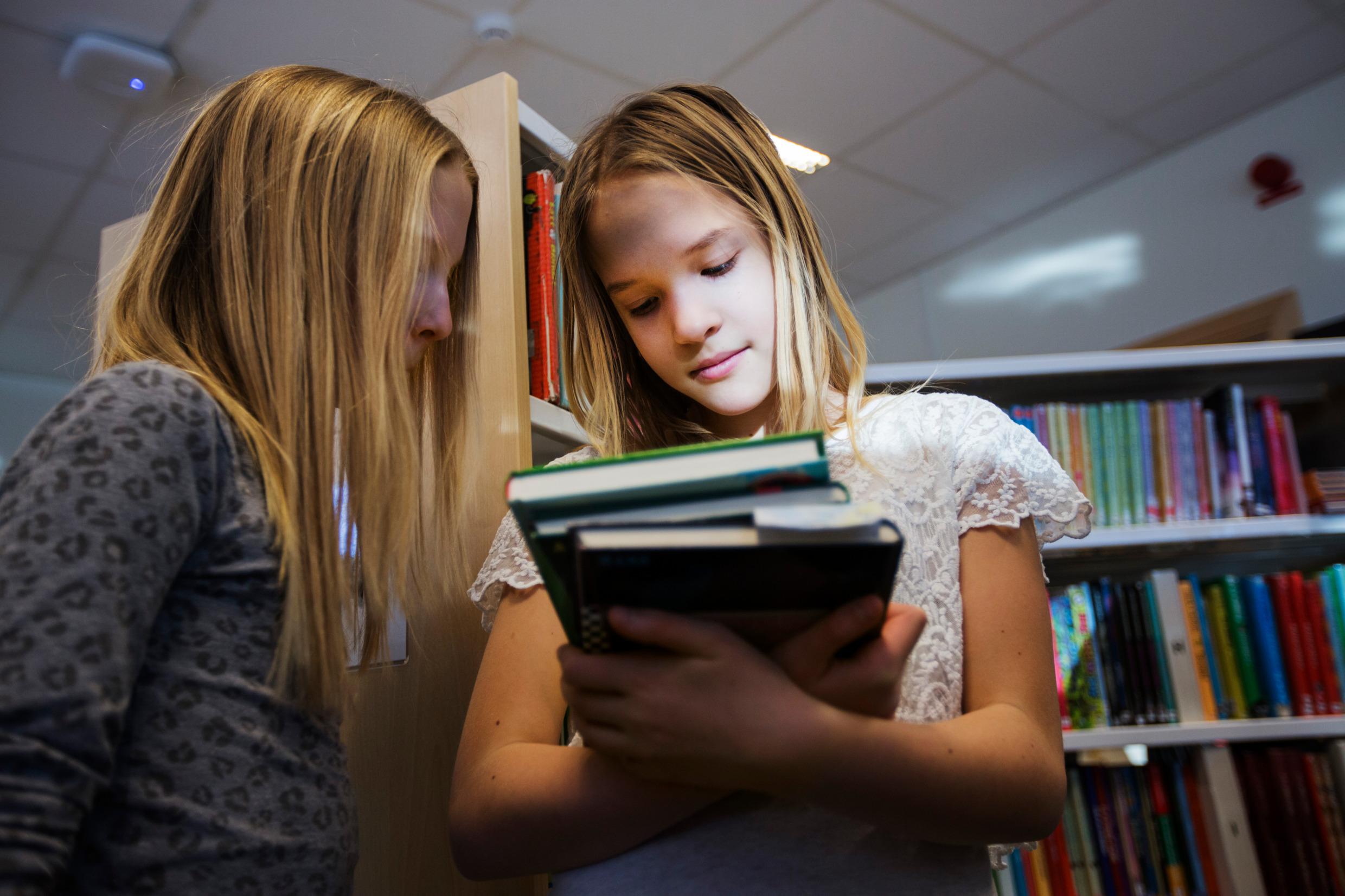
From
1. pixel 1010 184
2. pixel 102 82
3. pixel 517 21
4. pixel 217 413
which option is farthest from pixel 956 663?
pixel 1010 184

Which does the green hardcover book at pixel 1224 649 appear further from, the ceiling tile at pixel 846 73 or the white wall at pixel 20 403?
the white wall at pixel 20 403

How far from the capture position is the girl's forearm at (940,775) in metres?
0.52

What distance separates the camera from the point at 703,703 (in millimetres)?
491

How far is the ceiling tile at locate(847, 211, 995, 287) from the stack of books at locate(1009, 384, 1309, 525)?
2093mm

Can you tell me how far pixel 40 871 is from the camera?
1.54 ft

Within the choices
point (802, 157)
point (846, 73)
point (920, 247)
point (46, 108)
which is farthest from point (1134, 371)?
point (46, 108)

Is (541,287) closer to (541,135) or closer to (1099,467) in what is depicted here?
(541,135)

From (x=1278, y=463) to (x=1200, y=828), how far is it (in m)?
0.71

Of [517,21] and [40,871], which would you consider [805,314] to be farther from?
[517,21]

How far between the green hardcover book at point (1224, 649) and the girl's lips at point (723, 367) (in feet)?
4.33

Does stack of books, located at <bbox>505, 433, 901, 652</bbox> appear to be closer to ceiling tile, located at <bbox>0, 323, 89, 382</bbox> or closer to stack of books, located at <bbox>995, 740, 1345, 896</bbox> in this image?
stack of books, located at <bbox>995, 740, 1345, 896</bbox>

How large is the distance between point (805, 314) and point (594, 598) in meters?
0.54

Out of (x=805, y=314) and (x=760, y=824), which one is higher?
(x=805, y=314)

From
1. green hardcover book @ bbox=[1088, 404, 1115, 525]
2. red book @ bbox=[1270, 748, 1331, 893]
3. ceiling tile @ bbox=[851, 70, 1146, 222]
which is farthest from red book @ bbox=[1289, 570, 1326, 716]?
ceiling tile @ bbox=[851, 70, 1146, 222]
